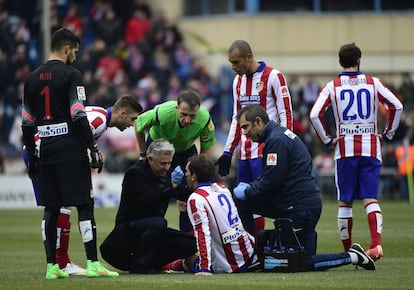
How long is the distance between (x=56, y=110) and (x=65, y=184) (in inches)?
28.8

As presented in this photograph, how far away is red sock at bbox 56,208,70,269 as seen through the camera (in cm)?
1337

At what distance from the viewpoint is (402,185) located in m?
31.1

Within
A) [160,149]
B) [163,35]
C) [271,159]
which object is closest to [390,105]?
[271,159]

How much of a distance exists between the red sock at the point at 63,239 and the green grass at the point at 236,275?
0.28m

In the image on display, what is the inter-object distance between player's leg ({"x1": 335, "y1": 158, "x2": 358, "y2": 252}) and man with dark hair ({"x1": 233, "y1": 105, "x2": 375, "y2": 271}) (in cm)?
115

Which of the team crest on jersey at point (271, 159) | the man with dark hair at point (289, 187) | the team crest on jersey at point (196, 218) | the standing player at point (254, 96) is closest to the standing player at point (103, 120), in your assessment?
the man with dark hair at point (289, 187)

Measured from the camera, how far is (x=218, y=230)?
41.0 feet

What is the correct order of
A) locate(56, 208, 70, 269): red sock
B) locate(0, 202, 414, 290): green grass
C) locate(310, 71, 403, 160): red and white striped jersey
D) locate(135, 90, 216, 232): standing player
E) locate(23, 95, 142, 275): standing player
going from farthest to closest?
locate(135, 90, 216, 232): standing player < locate(310, 71, 403, 160): red and white striped jersey < locate(56, 208, 70, 269): red sock < locate(23, 95, 142, 275): standing player < locate(0, 202, 414, 290): green grass

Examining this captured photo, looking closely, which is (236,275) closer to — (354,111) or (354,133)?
(354,133)

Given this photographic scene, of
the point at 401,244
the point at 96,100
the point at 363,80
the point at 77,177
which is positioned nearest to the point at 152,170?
the point at 77,177

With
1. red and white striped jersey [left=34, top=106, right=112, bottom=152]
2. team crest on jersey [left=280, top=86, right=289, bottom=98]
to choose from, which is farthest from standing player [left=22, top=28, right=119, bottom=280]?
team crest on jersey [left=280, top=86, right=289, bottom=98]

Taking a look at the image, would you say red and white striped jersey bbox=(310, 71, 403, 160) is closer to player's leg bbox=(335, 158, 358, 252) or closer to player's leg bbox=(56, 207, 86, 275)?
player's leg bbox=(335, 158, 358, 252)

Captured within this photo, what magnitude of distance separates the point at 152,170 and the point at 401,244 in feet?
15.6

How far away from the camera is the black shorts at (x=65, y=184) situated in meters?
12.4
